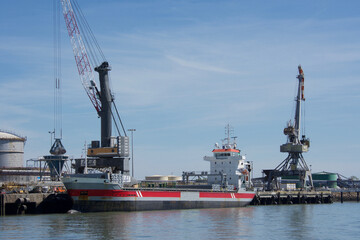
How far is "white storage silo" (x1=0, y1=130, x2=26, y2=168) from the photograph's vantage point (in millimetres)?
98312

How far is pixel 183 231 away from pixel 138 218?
9.18 metres

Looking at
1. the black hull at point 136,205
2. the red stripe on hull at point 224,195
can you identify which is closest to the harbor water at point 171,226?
the black hull at point 136,205

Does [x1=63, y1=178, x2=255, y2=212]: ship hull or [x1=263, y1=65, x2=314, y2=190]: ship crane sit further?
[x1=263, y1=65, x2=314, y2=190]: ship crane

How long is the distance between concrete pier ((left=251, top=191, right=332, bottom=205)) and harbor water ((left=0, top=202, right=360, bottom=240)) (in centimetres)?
2886

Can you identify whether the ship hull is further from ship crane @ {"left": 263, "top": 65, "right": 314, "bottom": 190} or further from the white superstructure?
ship crane @ {"left": 263, "top": 65, "right": 314, "bottom": 190}

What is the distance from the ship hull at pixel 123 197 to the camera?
181ft

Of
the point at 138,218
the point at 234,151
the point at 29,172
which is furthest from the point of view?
the point at 29,172

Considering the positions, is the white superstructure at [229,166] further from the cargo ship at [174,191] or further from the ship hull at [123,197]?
the ship hull at [123,197]

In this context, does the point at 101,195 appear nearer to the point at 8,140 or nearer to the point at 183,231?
the point at 183,231

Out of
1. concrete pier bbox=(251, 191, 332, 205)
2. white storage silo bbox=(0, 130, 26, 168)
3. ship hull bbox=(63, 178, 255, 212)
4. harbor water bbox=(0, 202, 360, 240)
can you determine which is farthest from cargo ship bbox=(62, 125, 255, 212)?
white storage silo bbox=(0, 130, 26, 168)

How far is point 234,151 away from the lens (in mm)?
75250

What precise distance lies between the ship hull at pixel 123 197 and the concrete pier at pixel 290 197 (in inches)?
880

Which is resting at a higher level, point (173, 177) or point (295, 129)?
point (295, 129)

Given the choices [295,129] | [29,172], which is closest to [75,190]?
[29,172]
